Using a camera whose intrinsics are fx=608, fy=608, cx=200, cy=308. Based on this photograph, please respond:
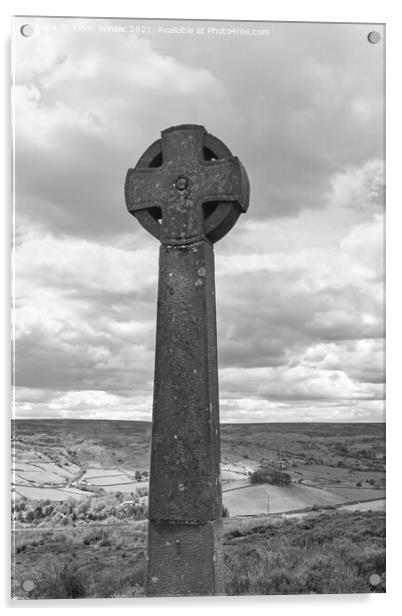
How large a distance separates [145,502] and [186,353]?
2078mm

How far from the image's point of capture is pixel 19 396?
5.04 m

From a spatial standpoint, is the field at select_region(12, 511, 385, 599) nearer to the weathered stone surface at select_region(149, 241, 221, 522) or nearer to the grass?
the grass

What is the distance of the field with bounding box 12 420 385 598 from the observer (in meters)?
5.22

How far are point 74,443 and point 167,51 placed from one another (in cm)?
381

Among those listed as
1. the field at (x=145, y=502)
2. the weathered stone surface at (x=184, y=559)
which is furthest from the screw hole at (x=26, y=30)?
the weathered stone surface at (x=184, y=559)

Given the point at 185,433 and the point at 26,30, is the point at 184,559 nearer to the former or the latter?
the point at 185,433

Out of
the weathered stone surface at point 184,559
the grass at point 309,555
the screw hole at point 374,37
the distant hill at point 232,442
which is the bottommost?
the grass at point 309,555

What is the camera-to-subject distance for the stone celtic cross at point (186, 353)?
4520mm

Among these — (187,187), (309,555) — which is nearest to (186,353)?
(187,187)

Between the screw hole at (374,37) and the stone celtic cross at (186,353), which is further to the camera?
the screw hole at (374,37)

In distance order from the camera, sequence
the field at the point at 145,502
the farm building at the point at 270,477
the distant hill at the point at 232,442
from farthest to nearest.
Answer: the farm building at the point at 270,477 → the distant hill at the point at 232,442 → the field at the point at 145,502

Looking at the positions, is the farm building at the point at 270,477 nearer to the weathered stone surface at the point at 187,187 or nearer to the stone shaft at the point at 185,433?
the stone shaft at the point at 185,433

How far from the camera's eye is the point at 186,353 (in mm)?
4719

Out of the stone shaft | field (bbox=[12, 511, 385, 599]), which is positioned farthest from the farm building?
the stone shaft
